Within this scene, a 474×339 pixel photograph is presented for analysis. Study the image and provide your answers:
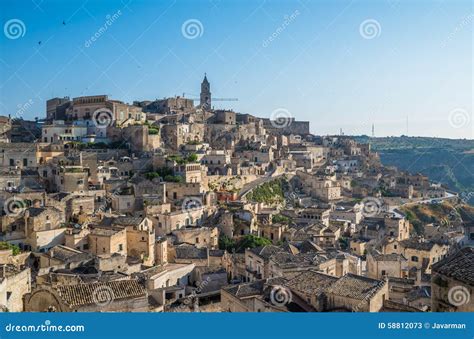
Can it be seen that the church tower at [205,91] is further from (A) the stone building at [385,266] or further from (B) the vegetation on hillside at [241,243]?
(A) the stone building at [385,266]

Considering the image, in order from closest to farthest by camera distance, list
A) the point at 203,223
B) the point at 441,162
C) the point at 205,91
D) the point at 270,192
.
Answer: the point at 203,223
the point at 270,192
the point at 205,91
the point at 441,162

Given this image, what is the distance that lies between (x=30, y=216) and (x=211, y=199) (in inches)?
341

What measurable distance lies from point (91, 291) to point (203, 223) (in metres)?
11.6

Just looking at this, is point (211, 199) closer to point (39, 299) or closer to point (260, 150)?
point (260, 150)

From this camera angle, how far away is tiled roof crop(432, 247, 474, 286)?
6514mm

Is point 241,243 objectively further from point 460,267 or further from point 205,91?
point 205,91

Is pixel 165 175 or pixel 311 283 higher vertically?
pixel 165 175

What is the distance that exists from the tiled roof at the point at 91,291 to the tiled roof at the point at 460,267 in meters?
5.25

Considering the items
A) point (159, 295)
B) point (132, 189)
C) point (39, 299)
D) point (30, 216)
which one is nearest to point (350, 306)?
point (159, 295)

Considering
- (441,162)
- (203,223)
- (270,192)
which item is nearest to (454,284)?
(203,223)

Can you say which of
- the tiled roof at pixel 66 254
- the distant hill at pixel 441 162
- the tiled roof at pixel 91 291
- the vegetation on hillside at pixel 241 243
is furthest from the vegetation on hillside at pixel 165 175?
the distant hill at pixel 441 162

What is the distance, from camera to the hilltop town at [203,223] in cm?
1001

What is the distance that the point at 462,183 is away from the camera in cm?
5525

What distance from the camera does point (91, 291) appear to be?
9.27 meters
